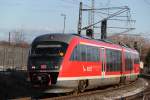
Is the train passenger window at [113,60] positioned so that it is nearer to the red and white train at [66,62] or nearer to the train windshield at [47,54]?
the red and white train at [66,62]

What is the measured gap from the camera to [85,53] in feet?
81.3

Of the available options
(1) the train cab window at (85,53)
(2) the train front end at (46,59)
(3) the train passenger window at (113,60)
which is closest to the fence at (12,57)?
(3) the train passenger window at (113,60)

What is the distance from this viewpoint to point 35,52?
2248 centimetres

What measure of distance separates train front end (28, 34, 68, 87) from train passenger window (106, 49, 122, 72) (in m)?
7.81

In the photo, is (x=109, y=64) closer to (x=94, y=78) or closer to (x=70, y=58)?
(x=94, y=78)

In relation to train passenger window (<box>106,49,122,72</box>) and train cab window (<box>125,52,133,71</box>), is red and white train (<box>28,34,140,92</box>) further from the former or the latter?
train cab window (<box>125,52,133,71</box>)

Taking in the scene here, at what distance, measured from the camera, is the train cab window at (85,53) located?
23.2 meters

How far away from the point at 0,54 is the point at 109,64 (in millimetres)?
16126

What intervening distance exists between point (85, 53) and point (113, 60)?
24.3ft

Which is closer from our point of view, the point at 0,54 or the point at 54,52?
the point at 54,52

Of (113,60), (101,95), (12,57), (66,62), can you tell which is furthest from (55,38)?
(12,57)

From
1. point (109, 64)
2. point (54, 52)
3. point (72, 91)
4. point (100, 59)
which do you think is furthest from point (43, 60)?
point (109, 64)

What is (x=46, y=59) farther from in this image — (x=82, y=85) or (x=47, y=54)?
(x=82, y=85)

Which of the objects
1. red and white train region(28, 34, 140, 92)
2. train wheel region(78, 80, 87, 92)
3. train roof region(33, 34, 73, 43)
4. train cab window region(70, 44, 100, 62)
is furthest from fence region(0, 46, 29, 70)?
train roof region(33, 34, 73, 43)
